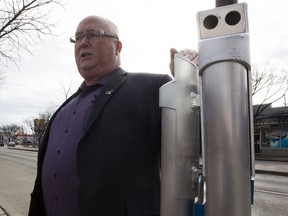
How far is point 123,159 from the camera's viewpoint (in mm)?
1750

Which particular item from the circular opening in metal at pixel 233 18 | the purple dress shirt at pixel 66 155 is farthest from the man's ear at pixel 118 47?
the circular opening in metal at pixel 233 18

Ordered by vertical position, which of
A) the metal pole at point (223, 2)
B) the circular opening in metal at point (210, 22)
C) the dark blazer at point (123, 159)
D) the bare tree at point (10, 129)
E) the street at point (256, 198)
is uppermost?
the bare tree at point (10, 129)

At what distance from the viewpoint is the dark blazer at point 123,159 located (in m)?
1.72

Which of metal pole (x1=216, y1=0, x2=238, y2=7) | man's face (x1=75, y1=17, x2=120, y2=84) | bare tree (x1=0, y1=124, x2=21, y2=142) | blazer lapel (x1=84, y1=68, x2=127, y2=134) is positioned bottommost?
blazer lapel (x1=84, y1=68, x2=127, y2=134)

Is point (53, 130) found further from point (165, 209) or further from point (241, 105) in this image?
point (241, 105)

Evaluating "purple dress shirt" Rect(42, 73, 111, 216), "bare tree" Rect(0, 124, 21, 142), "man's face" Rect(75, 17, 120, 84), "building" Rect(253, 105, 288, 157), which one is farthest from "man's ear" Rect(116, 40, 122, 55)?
"bare tree" Rect(0, 124, 21, 142)

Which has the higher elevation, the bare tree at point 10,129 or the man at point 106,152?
the bare tree at point 10,129

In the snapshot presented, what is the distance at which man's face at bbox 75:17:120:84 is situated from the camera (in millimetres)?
2234

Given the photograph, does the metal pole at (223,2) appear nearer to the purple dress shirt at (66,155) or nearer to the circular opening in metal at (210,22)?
the circular opening in metal at (210,22)

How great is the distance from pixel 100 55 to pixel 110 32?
0.17 metres

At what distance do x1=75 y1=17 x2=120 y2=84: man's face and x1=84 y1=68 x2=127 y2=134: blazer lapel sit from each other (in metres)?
0.18

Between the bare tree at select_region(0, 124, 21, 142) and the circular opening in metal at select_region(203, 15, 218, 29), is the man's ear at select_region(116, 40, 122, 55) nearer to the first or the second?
the circular opening in metal at select_region(203, 15, 218, 29)

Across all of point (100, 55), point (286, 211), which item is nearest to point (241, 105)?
point (100, 55)

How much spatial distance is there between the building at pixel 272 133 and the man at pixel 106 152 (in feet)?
94.1
